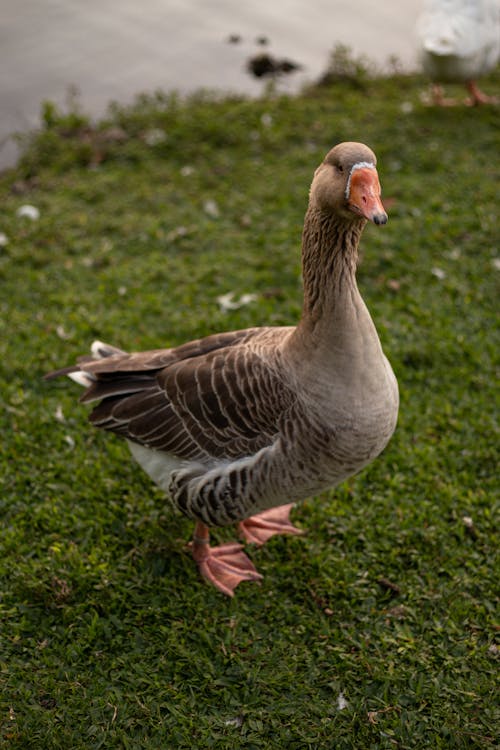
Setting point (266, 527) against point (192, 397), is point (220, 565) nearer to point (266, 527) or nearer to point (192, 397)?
point (266, 527)

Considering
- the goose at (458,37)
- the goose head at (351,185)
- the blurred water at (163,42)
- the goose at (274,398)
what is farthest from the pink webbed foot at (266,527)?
the blurred water at (163,42)

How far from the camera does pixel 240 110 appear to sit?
7180 mm

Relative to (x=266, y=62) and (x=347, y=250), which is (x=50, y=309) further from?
(x=266, y=62)

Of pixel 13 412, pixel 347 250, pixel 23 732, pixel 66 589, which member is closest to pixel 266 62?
pixel 13 412

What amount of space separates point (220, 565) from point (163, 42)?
275 inches

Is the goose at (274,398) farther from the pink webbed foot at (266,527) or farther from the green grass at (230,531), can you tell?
the green grass at (230,531)

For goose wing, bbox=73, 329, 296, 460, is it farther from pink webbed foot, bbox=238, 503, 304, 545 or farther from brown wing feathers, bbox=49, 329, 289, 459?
pink webbed foot, bbox=238, 503, 304, 545

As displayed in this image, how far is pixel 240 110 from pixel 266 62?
151 cm

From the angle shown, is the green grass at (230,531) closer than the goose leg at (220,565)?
Yes

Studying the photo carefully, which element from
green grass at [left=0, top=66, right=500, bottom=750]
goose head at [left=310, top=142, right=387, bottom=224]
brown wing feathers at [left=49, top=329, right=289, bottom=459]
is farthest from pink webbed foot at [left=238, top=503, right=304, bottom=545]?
goose head at [left=310, top=142, right=387, bottom=224]

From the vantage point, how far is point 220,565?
11.5ft

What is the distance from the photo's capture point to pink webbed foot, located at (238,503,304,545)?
3695 mm

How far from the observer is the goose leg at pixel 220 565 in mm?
3438

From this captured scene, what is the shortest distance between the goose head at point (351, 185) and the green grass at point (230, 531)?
5.74 ft
